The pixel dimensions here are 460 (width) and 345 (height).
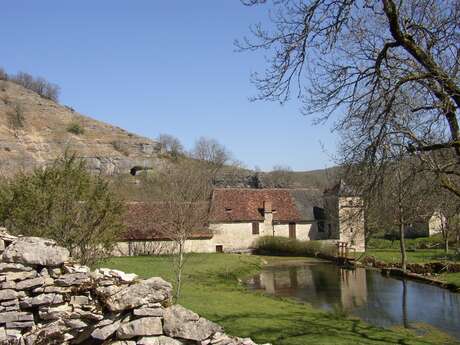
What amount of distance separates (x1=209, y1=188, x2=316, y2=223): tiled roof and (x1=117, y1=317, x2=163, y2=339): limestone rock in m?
39.4

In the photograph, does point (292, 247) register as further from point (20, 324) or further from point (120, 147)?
point (120, 147)

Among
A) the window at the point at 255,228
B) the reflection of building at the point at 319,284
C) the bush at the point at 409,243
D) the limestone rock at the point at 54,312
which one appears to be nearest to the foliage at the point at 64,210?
the limestone rock at the point at 54,312

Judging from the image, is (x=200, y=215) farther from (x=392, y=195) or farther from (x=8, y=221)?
(x=392, y=195)

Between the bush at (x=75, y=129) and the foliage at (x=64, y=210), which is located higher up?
the bush at (x=75, y=129)

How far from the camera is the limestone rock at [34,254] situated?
9094mm

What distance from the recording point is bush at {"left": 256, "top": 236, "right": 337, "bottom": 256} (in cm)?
4406

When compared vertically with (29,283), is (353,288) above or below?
below

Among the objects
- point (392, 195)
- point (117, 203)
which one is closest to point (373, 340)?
point (392, 195)

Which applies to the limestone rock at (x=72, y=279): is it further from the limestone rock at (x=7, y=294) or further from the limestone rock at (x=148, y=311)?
the limestone rock at (x=148, y=311)

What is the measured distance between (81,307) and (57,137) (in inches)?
4152

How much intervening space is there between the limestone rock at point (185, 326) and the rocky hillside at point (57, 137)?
82504 mm

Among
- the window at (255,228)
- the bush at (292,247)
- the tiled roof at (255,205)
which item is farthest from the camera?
the window at (255,228)

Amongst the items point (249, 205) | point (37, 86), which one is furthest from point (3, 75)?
point (249, 205)

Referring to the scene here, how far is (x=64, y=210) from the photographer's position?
17578mm
